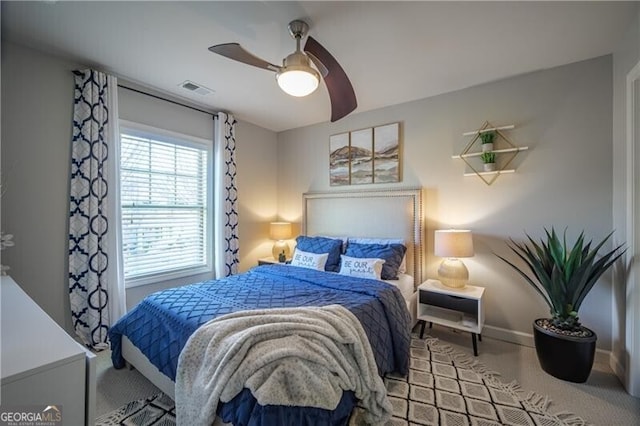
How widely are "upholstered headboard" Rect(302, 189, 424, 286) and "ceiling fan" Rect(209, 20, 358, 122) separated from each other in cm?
163

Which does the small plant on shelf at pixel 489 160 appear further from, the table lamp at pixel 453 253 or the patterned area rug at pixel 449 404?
the patterned area rug at pixel 449 404

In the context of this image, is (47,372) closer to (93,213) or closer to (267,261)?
(93,213)

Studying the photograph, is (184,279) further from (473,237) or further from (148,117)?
(473,237)

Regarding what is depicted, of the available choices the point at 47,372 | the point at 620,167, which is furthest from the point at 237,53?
the point at 620,167

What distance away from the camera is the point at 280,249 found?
4.04m

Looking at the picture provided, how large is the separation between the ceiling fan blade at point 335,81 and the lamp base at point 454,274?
1797 millimetres

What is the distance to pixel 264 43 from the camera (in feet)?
7.23

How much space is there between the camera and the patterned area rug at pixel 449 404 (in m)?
1.69

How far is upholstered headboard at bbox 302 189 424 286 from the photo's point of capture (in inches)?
124

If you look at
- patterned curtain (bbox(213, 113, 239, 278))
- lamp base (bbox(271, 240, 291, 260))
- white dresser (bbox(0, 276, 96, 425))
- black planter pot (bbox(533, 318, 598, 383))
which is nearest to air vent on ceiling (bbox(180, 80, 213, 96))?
patterned curtain (bbox(213, 113, 239, 278))

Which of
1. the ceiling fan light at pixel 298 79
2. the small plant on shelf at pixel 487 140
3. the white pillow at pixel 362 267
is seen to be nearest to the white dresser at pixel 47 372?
the ceiling fan light at pixel 298 79

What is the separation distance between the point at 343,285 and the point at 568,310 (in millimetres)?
1750

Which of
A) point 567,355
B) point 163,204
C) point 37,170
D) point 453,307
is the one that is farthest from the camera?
point 163,204

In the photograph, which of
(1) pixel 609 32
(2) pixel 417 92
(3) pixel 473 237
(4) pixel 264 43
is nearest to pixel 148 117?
(4) pixel 264 43
